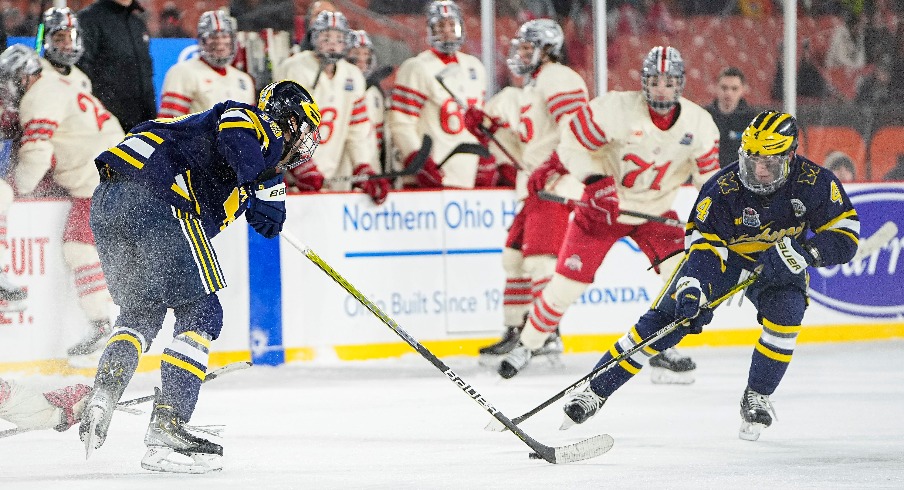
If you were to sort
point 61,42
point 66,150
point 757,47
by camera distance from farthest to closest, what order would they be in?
point 757,47 → point 66,150 → point 61,42

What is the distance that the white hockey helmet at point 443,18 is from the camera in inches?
284

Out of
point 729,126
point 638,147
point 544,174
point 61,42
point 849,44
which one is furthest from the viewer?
point 849,44

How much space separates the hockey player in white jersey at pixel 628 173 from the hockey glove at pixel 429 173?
3.83ft

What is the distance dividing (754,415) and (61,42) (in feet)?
11.8

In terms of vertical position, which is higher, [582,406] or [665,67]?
[665,67]

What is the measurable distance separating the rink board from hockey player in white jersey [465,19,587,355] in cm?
31

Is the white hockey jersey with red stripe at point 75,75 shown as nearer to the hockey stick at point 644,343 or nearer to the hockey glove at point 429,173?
the hockey glove at point 429,173

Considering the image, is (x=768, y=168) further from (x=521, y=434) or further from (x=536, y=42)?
(x=536, y=42)

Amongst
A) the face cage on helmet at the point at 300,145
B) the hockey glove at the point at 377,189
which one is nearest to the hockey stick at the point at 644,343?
the face cage on helmet at the point at 300,145

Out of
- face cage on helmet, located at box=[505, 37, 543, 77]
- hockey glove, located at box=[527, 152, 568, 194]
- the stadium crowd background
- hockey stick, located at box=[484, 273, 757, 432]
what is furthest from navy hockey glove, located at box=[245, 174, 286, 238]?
the stadium crowd background

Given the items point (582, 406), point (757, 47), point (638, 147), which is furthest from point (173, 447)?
point (757, 47)

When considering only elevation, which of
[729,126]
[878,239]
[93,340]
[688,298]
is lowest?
[93,340]

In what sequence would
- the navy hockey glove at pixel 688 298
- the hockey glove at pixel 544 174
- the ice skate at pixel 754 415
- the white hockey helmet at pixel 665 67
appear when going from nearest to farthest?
1. the navy hockey glove at pixel 688 298
2. the ice skate at pixel 754 415
3. the white hockey helmet at pixel 665 67
4. the hockey glove at pixel 544 174

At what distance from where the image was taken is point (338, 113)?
701 cm
